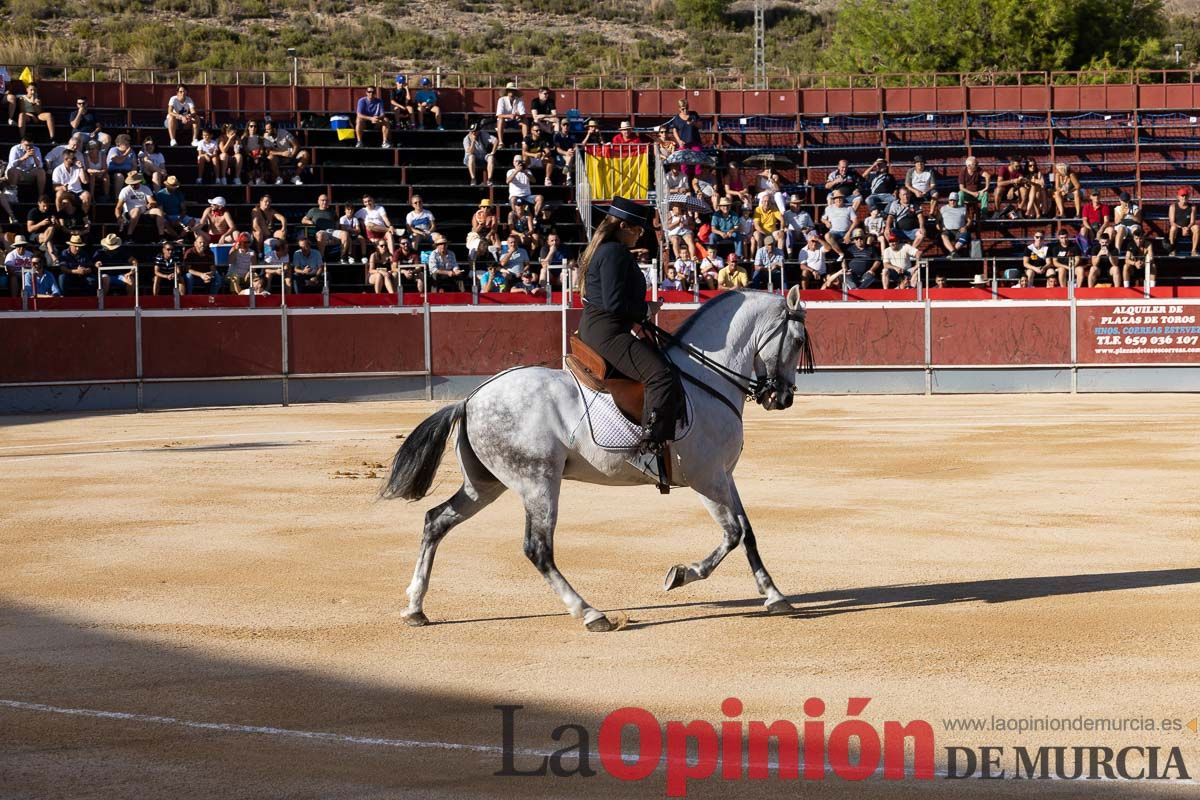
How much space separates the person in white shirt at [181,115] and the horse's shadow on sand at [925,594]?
23063 mm

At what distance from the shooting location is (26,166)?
2695cm

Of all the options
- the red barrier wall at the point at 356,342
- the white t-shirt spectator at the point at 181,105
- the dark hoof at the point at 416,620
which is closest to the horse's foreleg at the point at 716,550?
the dark hoof at the point at 416,620

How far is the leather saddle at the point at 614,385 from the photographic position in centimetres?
831

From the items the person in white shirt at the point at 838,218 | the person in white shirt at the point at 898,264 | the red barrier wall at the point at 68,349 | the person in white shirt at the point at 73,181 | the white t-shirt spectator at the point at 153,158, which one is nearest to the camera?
the red barrier wall at the point at 68,349

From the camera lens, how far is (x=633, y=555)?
10.5 metres

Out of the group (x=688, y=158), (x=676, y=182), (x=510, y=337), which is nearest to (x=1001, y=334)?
(x=676, y=182)

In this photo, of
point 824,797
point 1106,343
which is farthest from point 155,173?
point 824,797

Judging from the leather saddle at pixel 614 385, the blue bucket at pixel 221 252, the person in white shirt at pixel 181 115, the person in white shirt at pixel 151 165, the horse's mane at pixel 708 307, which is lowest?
the leather saddle at pixel 614 385

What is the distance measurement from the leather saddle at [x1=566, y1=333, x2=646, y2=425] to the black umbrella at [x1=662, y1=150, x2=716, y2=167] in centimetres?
2285

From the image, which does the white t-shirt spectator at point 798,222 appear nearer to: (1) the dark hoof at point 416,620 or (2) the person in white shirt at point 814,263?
(2) the person in white shirt at point 814,263

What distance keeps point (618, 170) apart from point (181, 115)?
28.2ft

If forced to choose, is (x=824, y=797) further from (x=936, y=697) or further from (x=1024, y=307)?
(x=1024, y=307)

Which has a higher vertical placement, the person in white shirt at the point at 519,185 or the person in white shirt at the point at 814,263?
Answer: the person in white shirt at the point at 519,185

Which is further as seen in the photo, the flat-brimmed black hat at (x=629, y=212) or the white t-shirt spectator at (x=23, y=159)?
the white t-shirt spectator at (x=23, y=159)
